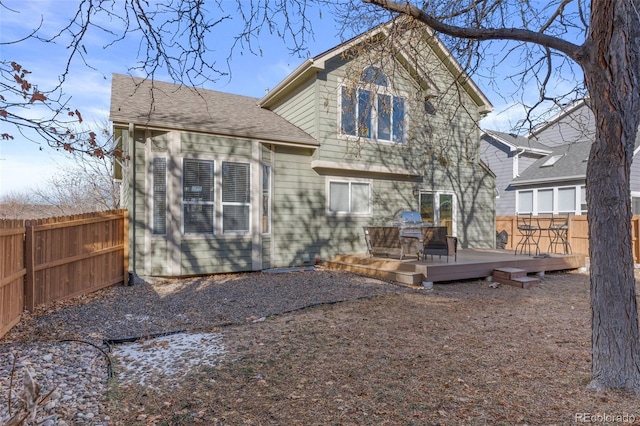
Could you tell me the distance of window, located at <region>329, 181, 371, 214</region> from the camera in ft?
34.5

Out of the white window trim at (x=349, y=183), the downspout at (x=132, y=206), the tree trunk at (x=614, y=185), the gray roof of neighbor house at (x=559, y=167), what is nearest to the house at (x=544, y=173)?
the gray roof of neighbor house at (x=559, y=167)

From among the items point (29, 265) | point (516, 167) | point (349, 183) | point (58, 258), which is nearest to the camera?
point (29, 265)

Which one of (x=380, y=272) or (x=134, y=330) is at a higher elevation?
(x=380, y=272)

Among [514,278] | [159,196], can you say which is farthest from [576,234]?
[159,196]

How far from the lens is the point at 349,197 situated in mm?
10711

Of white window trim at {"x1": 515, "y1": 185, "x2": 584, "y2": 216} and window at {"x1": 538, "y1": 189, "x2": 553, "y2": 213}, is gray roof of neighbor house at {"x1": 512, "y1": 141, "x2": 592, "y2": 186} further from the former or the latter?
window at {"x1": 538, "y1": 189, "x2": 553, "y2": 213}

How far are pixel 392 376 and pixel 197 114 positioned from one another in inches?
313

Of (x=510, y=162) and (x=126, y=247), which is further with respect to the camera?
(x=510, y=162)

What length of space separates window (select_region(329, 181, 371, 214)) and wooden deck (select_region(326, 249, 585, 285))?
54.4 inches

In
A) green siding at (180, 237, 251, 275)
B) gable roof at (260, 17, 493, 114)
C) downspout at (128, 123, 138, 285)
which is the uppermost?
gable roof at (260, 17, 493, 114)

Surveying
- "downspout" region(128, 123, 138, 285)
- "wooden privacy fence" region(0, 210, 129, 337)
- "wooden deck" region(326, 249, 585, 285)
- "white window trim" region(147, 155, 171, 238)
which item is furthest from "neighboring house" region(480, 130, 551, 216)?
"wooden privacy fence" region(0, 210, 129, 337)

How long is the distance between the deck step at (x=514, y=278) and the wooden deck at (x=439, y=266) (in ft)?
0.76

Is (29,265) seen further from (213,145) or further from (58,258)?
(213,145)

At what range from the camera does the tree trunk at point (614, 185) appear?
9.57ft
